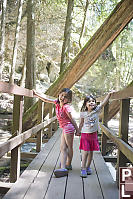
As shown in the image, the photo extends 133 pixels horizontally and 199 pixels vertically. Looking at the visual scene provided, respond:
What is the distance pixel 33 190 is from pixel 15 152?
0.59 metres

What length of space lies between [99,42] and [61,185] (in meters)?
3.80

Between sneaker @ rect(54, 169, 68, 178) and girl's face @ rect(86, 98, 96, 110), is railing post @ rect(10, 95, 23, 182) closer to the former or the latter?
sneaker @ rect(54, 169, 68, 178)

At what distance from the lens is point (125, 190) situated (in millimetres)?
2160

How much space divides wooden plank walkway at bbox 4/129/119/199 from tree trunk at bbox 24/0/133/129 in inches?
120

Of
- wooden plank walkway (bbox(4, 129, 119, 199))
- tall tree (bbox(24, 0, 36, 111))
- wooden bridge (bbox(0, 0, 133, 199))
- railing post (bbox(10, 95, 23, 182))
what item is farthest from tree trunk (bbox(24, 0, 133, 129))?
railing post (bbox(10, 95, 23, 182))

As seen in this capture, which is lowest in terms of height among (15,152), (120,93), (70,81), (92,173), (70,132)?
(92,173)

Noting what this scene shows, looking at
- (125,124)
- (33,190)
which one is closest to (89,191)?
(33,190)

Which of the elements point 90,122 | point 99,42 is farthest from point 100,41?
point 90,122

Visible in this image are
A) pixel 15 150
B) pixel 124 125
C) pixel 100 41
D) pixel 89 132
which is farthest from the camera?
pixel 100 41

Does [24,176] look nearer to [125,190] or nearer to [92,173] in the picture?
[92,173]

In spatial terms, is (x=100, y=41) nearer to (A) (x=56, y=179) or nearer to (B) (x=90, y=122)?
(B) (x=90, y=122)

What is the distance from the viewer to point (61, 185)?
8.46ft

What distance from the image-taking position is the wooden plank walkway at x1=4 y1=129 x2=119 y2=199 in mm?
2279

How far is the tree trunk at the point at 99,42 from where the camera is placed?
15.7ft
